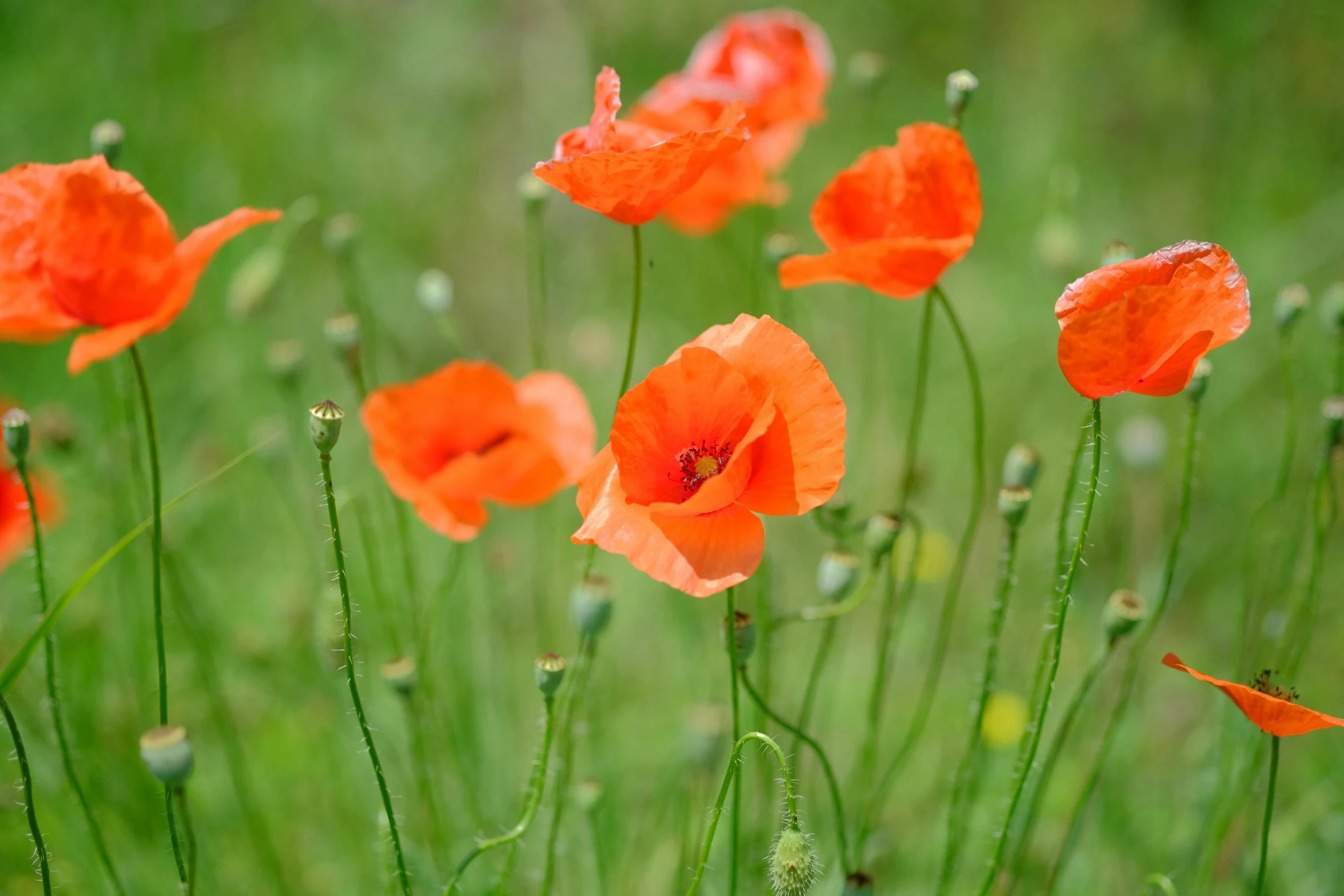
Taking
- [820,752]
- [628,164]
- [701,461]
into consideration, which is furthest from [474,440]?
[820,752]

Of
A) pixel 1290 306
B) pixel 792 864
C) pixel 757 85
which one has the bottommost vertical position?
pixel 792 864

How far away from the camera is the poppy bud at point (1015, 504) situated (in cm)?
143

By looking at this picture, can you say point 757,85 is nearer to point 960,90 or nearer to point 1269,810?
point 960,90

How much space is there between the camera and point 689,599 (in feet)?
8.37

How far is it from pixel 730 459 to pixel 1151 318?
0.47 meters

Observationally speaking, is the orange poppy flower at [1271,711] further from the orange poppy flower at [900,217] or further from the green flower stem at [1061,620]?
the orange poppy flower at [900,217]

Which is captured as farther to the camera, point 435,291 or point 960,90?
point 435,291

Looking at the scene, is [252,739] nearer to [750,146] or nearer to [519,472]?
[519,472]

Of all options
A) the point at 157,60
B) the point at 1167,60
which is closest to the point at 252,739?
the point at 157,60

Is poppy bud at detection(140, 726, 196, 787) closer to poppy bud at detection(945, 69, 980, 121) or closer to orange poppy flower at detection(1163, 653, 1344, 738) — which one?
orange poppy flower at detection(1163, 653, 1344, 738)

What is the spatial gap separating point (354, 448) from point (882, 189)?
6.95 ft

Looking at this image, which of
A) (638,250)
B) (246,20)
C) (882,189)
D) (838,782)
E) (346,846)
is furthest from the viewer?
(246,20)

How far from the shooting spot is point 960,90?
1.46 meters

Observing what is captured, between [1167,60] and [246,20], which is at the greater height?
[246,20]
